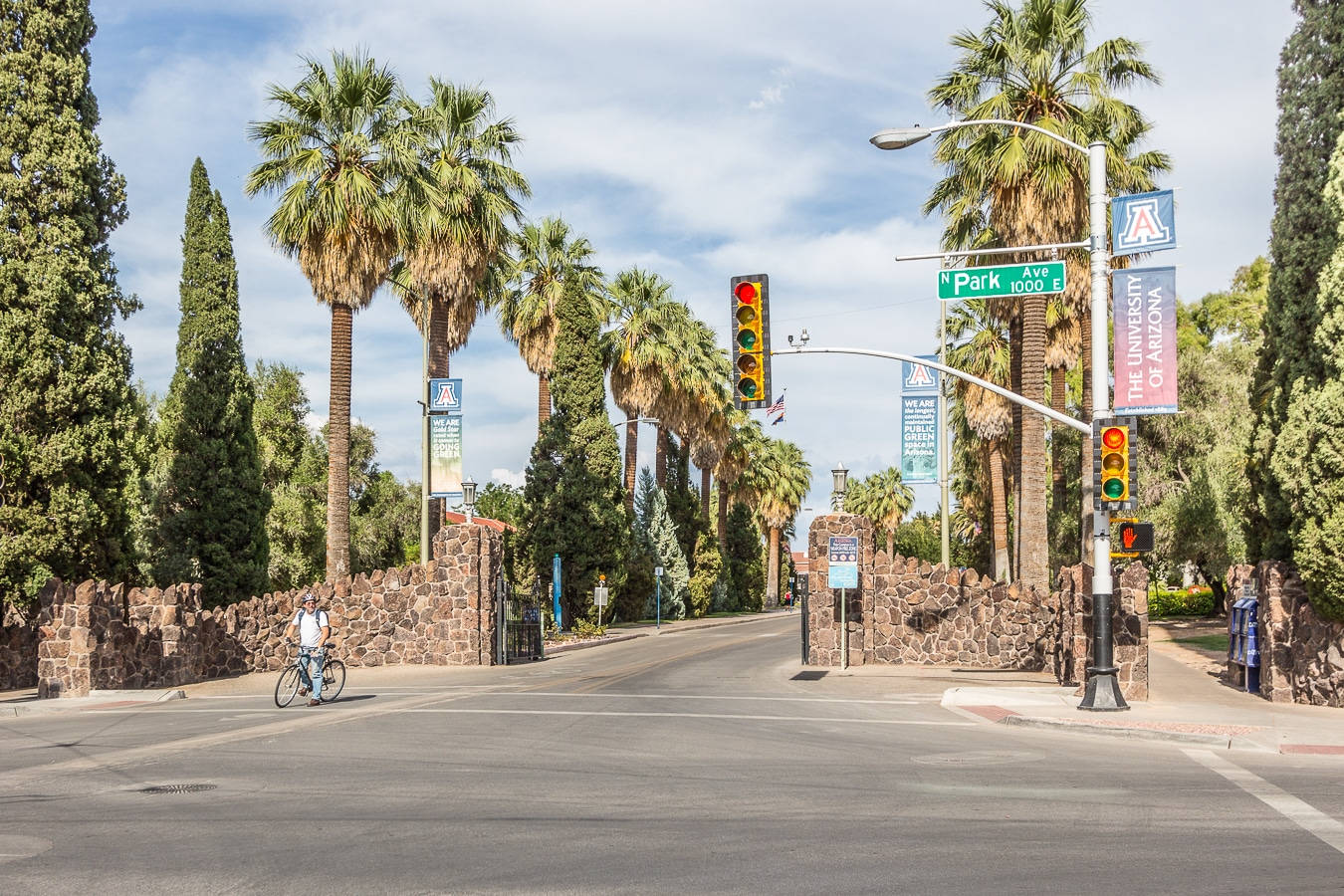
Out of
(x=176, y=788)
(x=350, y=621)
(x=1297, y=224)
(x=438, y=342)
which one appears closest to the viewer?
(x=176, y=788)

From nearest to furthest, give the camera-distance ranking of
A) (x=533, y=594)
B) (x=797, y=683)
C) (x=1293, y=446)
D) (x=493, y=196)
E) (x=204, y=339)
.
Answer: (x=1293, y=446)
(x=797, y=683)
(x=204, y=339)
(x=493, y=196)
(x=533, y=594)

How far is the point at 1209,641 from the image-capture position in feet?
115

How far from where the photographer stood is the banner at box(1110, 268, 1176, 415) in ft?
54.5

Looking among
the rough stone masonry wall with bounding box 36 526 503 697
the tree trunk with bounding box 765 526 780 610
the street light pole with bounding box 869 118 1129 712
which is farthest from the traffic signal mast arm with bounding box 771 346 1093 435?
→ the tree trunk with bounding box 765 526 780 610

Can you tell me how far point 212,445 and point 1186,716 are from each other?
88.7 feet

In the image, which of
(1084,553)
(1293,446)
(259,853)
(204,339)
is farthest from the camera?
(204,339)

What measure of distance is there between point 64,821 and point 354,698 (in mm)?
11853

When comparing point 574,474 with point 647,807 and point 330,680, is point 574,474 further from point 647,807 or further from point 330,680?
point 647,807

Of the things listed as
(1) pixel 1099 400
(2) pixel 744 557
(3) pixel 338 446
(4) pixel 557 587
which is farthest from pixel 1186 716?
(2) pixel 744 557

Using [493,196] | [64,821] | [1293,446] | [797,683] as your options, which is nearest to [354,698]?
[797,683]

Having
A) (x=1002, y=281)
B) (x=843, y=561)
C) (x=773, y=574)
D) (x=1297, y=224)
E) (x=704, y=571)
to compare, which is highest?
(x=1297, y=224)

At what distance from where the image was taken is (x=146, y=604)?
2484 cm

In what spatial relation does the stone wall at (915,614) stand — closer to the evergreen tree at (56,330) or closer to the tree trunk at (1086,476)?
the tree trunk at (1086,476)

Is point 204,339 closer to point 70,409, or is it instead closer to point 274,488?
point 70,409
